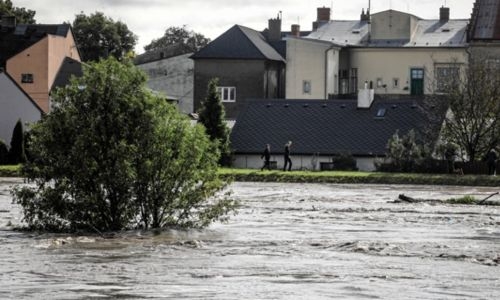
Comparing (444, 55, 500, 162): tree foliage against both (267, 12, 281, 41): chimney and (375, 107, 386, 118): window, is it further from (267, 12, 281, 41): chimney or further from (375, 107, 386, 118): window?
(267, 12, 281, 41): chimney

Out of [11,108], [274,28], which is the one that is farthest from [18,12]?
[11,108]

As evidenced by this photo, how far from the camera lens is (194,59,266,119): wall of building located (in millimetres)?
110562

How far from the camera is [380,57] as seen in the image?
4358 inches

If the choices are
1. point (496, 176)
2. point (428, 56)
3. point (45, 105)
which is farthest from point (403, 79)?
point (496, 176)

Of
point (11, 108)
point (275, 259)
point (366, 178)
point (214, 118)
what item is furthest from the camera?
point (11, 108)

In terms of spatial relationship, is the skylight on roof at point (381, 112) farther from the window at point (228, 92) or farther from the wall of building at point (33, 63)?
the wall of building at point (33, 63)

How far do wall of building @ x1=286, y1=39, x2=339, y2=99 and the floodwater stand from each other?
202 ft

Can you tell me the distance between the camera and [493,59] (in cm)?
10025

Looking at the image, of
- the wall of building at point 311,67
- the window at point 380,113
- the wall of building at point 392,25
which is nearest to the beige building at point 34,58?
the wall of building at point 311,67

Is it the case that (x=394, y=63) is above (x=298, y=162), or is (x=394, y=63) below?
above

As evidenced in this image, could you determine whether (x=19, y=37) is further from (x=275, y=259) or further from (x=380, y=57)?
(x=275, y=259)

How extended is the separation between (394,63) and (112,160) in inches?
2938

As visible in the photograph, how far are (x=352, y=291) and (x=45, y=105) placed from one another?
270 ft

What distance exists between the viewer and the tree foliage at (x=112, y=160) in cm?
3719
